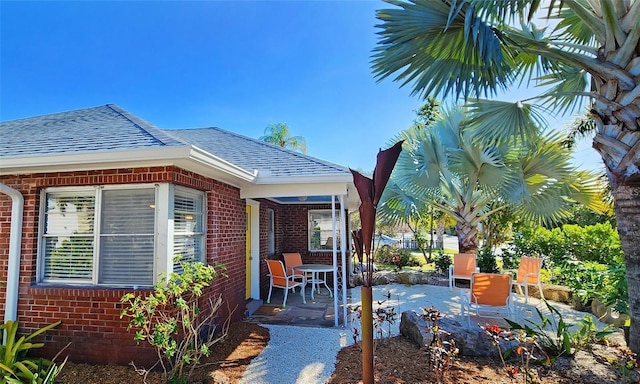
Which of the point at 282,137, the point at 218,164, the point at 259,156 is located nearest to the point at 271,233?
the point at 259,156

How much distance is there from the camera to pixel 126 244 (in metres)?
4.61

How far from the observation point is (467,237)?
10398 mm

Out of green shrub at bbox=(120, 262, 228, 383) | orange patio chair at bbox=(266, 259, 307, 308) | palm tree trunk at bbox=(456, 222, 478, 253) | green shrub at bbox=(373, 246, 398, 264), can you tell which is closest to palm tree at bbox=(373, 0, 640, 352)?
green shrub at bbox=(120, 262, 228, 383)

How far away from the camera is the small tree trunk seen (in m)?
2.29

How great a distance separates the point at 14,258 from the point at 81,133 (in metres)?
2.10

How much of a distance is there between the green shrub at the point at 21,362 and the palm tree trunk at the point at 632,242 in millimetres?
6605

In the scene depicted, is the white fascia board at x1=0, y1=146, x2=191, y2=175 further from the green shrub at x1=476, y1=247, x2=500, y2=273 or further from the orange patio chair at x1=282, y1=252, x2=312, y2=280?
the green shrub at x1=476, y1=247, x2=500, y2=273

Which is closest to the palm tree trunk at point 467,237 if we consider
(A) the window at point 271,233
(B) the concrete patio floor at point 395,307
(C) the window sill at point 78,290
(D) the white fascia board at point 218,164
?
(B) the concrete patio floor at point 395,307

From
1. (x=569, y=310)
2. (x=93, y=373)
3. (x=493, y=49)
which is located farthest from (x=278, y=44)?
(x=569, y=310)

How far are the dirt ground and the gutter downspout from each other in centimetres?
123

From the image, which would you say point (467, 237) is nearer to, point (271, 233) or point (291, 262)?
point (291, 262)

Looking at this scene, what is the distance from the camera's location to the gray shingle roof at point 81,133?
4.42 m

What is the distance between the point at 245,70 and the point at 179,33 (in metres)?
2.61

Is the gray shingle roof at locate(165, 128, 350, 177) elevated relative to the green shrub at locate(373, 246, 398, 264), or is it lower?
elevated
